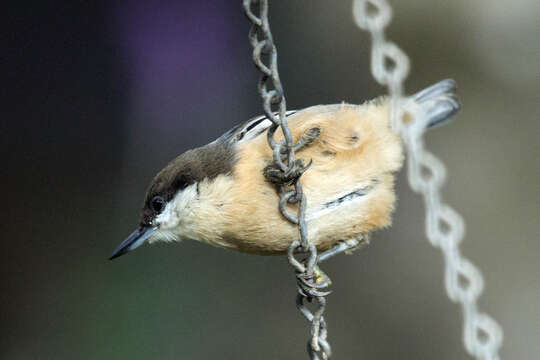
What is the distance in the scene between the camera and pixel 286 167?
172 cm

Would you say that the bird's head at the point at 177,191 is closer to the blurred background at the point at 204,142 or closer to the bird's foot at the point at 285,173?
the bird's foot at the point at 285,173

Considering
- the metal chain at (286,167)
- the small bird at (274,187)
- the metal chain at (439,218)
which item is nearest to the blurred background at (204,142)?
the small bird at (274,187)

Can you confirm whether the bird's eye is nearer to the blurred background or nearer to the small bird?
the small bird

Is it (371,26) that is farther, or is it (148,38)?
(148,38)

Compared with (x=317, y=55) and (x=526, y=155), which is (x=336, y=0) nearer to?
(x=317, y=55)

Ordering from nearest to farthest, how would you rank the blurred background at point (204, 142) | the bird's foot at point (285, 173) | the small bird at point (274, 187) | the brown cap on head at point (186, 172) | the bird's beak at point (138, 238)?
the bird's foot at point (285, 173)
the small bird at point (274, 187)
the brown cap on head at point (186, 172)
the bird's beak at point (138, 238)
the blurred background at point (204, 142)

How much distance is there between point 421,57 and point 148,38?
5.99 feet

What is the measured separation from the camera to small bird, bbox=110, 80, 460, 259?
211 cm

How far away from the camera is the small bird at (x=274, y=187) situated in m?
2.11

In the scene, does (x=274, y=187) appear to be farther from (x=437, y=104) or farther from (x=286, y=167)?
(x=437, y=104)

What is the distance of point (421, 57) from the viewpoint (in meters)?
4.61

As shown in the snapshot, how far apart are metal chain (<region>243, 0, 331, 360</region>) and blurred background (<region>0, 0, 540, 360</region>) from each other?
7.92 ft

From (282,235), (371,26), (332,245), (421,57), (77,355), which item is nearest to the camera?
(371,26)

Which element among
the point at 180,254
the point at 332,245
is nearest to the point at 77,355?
the point at 180,254
